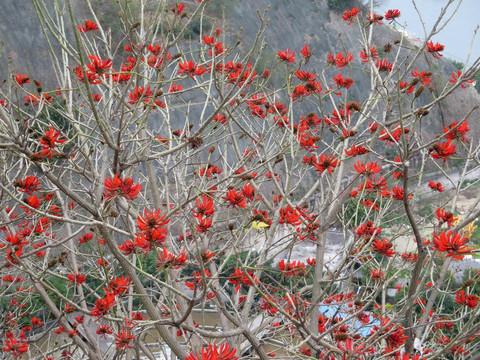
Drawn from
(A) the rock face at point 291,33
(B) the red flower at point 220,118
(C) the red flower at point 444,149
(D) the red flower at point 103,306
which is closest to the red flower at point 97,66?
(D) the red flower at point 103,306

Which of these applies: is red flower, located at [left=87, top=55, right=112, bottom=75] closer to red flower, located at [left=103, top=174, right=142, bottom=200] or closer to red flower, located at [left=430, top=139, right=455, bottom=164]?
red flower, located at [left=103, top=174, right=142, bottom=200]

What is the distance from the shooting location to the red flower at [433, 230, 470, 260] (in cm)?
165

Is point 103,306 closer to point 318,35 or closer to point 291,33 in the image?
point 291,33

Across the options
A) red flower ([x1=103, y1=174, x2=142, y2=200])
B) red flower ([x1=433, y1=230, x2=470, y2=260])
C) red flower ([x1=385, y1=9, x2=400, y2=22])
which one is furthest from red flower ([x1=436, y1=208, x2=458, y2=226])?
red flower ([x1=385, y1=9, x2=400, y2=22])

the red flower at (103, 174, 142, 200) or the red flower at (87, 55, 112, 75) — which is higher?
the red flower at (87, 55, 112, 75)

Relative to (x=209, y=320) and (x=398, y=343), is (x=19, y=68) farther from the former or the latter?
(x=398, y=343)

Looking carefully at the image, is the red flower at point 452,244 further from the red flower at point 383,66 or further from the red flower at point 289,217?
the red flower at point 383,66

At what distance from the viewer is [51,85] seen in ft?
47.8

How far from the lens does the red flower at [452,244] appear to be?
5.42ft

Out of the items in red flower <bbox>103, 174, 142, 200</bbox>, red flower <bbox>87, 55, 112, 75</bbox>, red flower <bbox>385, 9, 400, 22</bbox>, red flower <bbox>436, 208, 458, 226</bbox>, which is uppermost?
red flower <bbox>385, 9, 400, 22</bbox>

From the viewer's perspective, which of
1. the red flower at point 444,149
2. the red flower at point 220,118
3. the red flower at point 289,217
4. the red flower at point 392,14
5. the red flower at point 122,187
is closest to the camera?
the red flower at point 122,187

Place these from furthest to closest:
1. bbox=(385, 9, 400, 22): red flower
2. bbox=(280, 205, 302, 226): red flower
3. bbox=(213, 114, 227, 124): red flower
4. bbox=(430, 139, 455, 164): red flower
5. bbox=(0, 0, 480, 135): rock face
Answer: bbox=(0, 0, 480, 135): rock face
bbox=(385, 9, 400, 22): red flower
bbox=(213, 114, 227, 124): red flower
bbox=(280, 205, 302, 226): red flower
bbox=(430, 139, 455, 164): red flower

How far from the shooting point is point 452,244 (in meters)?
1.66

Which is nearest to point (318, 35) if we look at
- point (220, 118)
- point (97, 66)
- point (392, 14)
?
point (392, 14)
